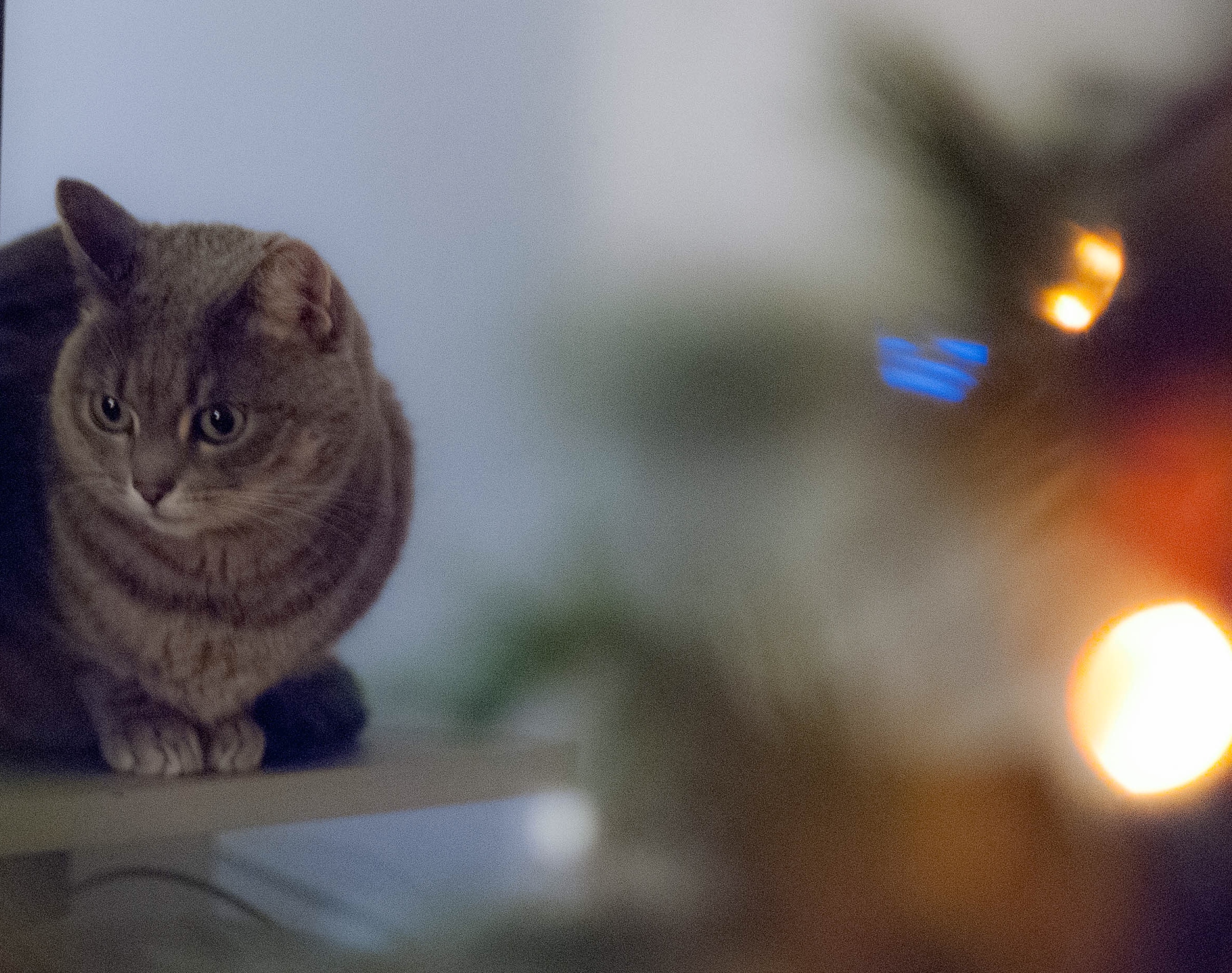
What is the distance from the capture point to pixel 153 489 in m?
0.61

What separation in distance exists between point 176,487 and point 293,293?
0.14 m

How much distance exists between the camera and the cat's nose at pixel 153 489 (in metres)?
0.61

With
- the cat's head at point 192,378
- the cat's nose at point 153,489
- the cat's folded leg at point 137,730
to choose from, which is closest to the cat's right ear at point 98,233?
the cat's head at point 192,378

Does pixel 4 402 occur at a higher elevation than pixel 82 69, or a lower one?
Result: lower

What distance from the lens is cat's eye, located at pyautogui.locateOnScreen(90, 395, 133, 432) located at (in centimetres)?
64

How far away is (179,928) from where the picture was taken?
22.0 inches

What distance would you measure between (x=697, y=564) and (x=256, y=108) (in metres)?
0.67

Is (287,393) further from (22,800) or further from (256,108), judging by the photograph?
(256,108)

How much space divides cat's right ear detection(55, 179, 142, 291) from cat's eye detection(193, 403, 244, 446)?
0.10m

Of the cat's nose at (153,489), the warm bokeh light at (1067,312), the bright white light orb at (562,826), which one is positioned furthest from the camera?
the cat's nose at (153,489)

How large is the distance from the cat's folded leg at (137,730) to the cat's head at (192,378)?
11cm

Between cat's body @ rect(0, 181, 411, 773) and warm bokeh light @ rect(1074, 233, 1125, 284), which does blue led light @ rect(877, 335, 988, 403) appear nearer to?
warm bokeh light @ rect(1074, 233, 1125, 284)

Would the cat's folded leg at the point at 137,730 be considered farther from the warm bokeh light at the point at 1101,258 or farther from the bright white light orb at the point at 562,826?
the warm bokeh light at the point at 1101,258

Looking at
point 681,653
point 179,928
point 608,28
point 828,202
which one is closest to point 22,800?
point 179,928
